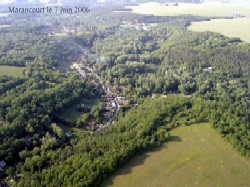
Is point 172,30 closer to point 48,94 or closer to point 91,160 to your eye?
point 48,94

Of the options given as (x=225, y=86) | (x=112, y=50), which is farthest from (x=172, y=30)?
(x=225, y=86)

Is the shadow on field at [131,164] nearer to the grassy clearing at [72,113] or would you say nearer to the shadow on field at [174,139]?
the shadow on field at [174,139]

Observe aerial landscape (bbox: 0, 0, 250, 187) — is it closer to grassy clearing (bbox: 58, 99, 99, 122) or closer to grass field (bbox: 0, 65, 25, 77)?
grassy clearing (bbox: 58, 99, 99, 122)

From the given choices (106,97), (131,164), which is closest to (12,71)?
(106,97)

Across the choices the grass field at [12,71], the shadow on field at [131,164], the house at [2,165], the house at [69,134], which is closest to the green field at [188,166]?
the shadow on field at [131,164]

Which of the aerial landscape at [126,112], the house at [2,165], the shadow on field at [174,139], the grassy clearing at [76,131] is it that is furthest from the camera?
the grassy clearing at [76,131]

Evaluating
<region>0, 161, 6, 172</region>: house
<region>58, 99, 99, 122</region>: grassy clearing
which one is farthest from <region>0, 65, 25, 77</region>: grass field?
<region>0, 161, 6, 172</region>: house
